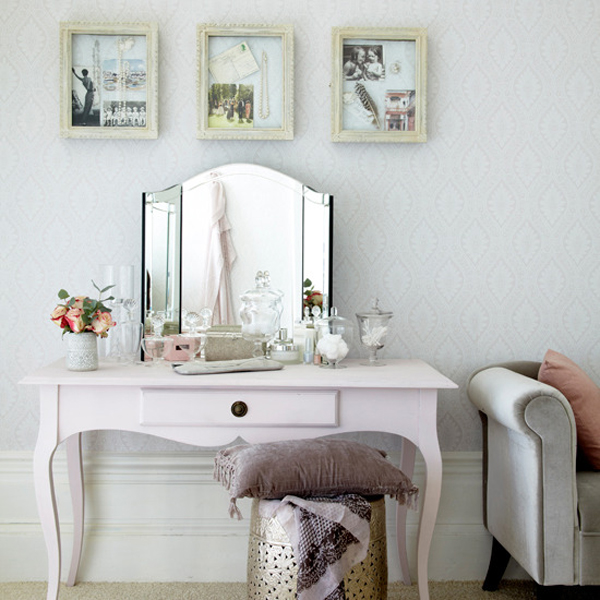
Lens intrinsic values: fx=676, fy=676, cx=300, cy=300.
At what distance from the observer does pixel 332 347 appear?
241 centimetres

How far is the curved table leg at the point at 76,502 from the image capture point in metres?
2.68

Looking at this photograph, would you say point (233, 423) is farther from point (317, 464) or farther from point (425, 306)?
point (425, 306)

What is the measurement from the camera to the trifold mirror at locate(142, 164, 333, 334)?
2.69m

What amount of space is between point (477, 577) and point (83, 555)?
162 cm

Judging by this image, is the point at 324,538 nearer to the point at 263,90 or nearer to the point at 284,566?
the point at 284,566

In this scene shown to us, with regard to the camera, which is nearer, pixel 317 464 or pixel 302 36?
pixel 317 464

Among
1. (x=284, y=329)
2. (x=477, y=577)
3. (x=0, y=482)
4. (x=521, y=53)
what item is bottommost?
(x=477, y=577)

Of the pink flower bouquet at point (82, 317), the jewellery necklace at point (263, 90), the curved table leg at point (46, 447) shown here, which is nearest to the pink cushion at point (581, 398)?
the jewellery necklace at point (263, 90)

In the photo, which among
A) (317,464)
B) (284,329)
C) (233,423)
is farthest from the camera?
(284,329)

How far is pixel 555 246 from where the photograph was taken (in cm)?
281

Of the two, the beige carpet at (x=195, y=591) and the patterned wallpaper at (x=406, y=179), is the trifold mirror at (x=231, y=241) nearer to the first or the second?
the patterned wallpaper at (x=406, y=179)

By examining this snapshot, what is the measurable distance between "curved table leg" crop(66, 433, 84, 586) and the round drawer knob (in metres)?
0.83

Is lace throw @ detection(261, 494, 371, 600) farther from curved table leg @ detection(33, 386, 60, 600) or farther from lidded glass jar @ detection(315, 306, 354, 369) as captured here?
curved table leg @ detection(33, 386, 60, 600)

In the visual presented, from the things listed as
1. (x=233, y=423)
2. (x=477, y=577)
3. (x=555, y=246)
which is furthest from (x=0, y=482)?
(x=555, y=246)
